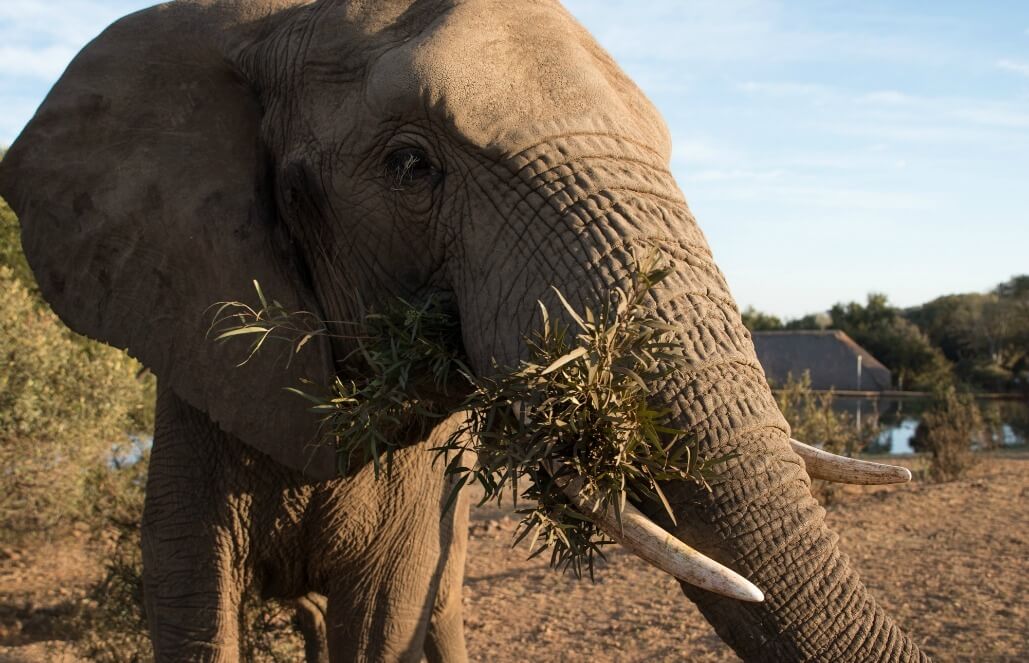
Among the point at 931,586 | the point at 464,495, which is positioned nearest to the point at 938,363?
the point at 931,586

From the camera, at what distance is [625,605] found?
7.15 m

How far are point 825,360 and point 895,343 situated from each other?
716cm

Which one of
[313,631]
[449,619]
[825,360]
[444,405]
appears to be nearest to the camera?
[444,405]

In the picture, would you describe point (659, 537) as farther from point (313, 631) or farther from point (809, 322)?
point (809, 322)

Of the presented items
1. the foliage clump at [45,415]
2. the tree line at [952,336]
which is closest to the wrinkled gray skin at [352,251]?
the foliage clump at [45,415]

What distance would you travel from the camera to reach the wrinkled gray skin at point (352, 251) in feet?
7.59

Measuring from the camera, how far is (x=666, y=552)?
217cm

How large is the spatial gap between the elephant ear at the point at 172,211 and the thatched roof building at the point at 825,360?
40563mm

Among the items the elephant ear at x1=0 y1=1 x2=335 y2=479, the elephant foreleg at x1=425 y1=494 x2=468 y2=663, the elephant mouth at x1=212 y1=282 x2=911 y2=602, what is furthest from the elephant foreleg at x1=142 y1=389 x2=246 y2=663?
the elephant foreleg at x1=425 y1=494 x2=468 y2=663

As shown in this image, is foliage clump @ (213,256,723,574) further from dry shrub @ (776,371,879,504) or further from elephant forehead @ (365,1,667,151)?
dry shrub @ (776,371,879,504)

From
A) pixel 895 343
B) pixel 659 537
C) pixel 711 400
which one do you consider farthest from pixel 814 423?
pixel 895 343

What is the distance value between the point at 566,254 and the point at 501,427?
446mm

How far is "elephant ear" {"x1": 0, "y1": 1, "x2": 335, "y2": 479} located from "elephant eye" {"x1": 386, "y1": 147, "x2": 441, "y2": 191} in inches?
19.0

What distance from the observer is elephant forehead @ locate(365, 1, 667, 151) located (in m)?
2.59
